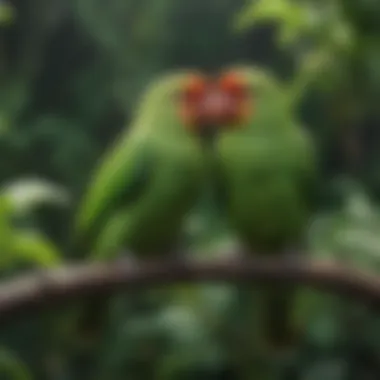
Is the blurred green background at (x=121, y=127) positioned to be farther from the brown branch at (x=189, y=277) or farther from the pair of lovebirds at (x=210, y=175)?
the brown branch at (x=189, y=277)

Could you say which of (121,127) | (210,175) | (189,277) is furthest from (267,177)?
(121,127)

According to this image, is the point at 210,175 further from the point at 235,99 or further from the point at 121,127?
the point at 121,127

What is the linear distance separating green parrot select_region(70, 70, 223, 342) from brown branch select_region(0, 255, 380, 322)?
0.14 metres

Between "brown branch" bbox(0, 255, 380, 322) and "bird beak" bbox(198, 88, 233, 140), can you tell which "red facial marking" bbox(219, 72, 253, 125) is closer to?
"bird beak" bbox(198, 88, 233, 140)

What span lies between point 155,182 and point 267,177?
0.38 feet

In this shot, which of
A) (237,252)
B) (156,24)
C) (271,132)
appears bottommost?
(237,252)

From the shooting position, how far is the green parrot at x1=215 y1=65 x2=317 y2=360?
99 centimetres

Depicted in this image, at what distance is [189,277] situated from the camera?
0.82 metres

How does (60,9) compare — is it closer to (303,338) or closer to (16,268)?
(16,268)

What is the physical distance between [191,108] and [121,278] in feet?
0.76

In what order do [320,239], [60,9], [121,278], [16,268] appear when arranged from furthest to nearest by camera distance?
[60,9], [16,268], [320,239], [121,278]

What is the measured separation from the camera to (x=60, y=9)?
148 cm

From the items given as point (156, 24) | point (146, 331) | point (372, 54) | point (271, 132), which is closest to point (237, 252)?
point (271, 132)

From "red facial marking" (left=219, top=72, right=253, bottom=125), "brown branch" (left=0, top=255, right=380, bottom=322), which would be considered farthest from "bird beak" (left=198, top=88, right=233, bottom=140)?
"brown branch" (left=0, top=255, right=380, bottom=322)
